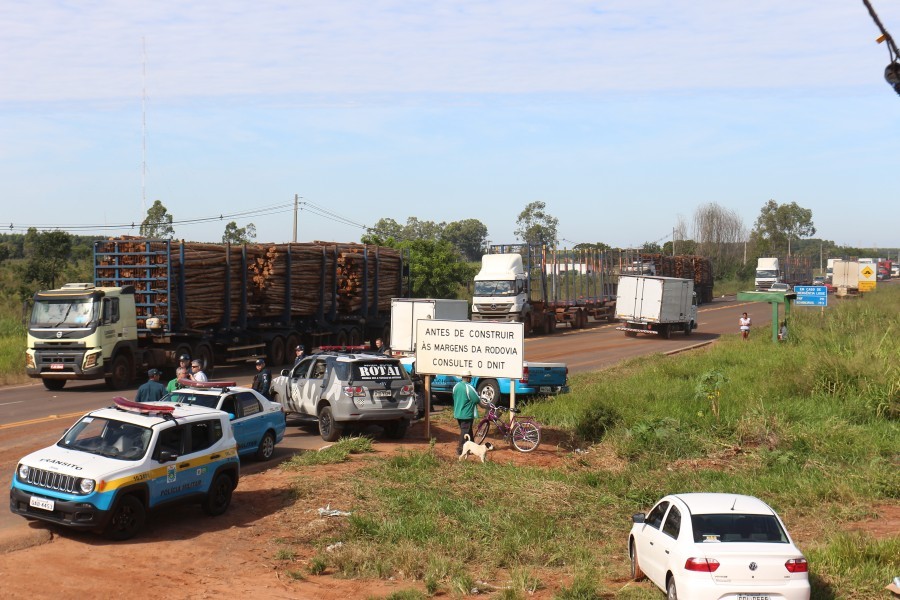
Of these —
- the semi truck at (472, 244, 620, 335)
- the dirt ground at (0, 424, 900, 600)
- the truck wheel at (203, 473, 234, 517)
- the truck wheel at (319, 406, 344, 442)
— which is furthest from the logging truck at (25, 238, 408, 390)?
the truck wheel at (203, 473, 234, 517)

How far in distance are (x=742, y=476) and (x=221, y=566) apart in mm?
9448

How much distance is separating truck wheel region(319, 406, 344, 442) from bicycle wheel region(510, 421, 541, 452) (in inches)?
137

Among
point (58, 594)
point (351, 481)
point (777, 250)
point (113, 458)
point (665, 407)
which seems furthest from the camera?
point (777, 250)

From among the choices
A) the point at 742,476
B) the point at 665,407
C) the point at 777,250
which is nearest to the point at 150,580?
the point at 742,476

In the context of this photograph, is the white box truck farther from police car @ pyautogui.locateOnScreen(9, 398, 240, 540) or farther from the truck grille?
the truck grille

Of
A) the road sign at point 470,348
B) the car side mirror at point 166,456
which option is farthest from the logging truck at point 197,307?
the car side mirror at point 166,456

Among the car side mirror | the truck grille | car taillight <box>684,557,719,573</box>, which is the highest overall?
the car side mirror

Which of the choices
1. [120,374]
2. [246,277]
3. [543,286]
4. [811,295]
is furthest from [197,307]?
[811,295]

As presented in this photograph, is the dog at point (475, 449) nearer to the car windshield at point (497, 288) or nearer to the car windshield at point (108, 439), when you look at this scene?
the car windshield at point (108, 439)

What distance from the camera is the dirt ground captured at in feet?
33.1

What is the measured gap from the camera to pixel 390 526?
12.4m

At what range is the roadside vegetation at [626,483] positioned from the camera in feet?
36.3

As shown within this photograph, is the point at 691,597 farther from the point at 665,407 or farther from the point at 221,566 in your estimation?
the point at 665,407

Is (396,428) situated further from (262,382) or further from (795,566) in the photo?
(795,566)
